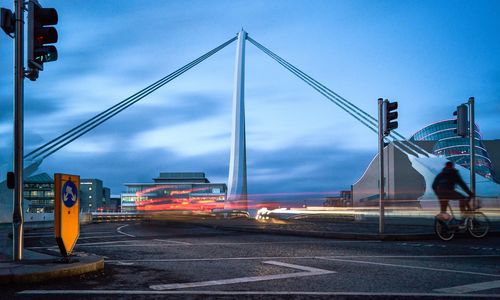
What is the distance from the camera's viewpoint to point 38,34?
315 inches

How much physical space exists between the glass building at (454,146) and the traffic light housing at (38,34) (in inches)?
2967

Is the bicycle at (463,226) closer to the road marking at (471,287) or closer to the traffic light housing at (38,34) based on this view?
the road marking at (471,287)

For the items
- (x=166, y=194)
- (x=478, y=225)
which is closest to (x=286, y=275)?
(x=478, y=225)

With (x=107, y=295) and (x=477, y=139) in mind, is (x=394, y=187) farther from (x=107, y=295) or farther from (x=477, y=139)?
(x=107, y=295)

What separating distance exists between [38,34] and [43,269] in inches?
143

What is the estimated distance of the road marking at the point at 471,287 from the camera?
5.72 m

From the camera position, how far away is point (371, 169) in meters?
90.6

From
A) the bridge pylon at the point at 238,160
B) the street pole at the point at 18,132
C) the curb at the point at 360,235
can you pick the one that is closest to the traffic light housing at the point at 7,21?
the street pole at the point at 18,132

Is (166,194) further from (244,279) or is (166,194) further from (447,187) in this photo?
(244,279)

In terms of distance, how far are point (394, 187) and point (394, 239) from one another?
6708cm

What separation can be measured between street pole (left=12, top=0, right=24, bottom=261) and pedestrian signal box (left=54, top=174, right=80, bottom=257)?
78 cm

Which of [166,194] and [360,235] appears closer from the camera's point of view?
[360,235]

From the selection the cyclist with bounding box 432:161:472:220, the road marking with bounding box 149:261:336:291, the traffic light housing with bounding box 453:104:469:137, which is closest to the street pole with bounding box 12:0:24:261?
the road marking with bounding box 149:261:336:291

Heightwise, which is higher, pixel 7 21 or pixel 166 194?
pixel 7 21
